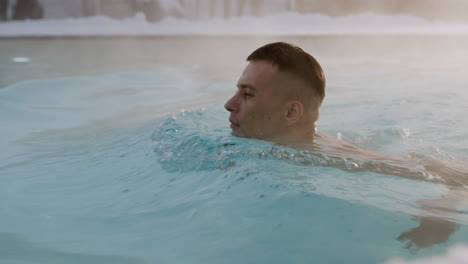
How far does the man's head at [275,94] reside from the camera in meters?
2.11

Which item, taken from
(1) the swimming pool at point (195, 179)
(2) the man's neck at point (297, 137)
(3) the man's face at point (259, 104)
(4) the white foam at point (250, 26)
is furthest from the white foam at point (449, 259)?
(4) the white foam at point (250, 26)

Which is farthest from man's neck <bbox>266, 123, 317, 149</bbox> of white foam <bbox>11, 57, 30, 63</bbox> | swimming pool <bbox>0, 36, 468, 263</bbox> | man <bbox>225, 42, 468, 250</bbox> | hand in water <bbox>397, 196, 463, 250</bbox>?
white foam <bbox>11, 57, 30, 63</bbox>

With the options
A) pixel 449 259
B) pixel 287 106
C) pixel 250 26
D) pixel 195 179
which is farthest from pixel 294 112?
pixel 250 26

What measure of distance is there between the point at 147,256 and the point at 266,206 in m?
0.42

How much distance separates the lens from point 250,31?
923 centimetres

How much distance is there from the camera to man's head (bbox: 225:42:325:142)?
83.1 inches

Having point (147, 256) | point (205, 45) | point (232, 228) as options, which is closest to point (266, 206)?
point (232, 228)

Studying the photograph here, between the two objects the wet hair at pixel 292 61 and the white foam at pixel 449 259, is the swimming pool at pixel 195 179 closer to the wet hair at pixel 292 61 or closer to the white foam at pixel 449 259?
the white foam at pixel 449 259

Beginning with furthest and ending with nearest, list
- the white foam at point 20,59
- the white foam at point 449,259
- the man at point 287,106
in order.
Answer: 1. the white foam at point 20,59
2. the man at point 287,106
3. the white foam at point 449,259

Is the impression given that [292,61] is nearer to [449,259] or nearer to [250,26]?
[449,259]

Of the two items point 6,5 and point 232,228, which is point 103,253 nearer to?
point 232,228

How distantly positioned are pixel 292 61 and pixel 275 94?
0.55ft

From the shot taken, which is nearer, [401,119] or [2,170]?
[2,170]

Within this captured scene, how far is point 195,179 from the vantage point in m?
1.85
